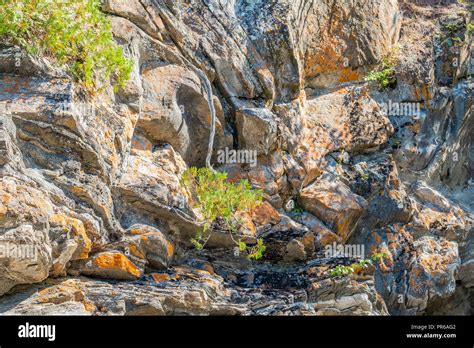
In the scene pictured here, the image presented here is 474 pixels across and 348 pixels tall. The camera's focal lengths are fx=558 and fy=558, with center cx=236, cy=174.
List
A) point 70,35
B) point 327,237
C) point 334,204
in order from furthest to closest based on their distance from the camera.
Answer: point 334,204
point 327,237
point 70,35

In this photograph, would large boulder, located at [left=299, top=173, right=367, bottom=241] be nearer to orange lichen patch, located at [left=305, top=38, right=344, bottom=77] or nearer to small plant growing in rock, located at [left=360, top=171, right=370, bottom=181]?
small plant growing in rock, located at [left=360, top=171, right=370, bottom=181]

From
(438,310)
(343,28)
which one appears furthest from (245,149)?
(438,310)

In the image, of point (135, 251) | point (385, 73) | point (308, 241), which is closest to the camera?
point (135, 251)

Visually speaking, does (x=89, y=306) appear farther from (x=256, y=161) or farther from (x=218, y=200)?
(x=256, y=161)

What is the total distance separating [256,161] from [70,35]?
3525mm

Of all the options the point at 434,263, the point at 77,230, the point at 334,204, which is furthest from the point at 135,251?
the point at 434,263

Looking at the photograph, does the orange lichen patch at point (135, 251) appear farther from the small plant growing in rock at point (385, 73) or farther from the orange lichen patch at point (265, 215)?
the small plant growing in rock at point (385, 73)

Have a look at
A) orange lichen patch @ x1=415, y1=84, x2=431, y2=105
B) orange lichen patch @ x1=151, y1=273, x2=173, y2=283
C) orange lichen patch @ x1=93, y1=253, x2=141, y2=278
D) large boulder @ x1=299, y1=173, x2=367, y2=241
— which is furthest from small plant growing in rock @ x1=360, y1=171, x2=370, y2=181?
orange lichen patch @ x1=93, y1=253, x2=141, y2=278

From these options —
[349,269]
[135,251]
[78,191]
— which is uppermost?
[78,191]

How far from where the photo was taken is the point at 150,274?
21.8 feet

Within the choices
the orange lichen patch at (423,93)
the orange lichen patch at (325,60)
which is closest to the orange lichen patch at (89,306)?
the orange lichen patch at (325,60)

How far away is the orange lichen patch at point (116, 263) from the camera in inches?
243

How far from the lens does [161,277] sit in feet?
21.9

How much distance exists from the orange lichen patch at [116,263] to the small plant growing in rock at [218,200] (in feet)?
4.07
